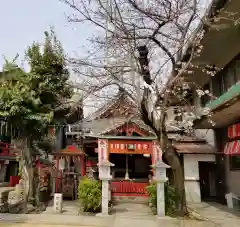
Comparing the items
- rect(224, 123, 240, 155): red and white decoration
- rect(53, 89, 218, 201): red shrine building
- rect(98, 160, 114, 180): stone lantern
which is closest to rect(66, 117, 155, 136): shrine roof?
rect(53, 89, 218, 201): red shrine building

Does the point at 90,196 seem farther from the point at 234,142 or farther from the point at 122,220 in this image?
the point at 234,142

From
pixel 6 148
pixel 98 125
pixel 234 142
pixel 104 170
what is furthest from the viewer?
pixel 6 148

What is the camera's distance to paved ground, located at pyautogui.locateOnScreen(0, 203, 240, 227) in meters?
9.59

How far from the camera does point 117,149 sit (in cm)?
1598

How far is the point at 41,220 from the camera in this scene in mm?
10172

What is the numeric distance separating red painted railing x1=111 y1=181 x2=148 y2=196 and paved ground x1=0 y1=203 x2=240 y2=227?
474 cm

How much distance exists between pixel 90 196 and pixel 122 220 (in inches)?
74.6

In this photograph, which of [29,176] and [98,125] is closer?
[29,176]

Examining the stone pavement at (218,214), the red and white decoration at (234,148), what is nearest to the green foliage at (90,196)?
the stone pavement at (218,214)

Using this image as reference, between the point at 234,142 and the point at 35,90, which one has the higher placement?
the point at 35,90

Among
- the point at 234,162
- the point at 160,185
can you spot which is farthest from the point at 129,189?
the point at 234,162

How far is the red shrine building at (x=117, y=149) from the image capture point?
1545cm

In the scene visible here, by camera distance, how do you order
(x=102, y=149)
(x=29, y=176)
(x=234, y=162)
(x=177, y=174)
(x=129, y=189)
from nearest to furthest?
(x=177, y=174) < (x=234, y=162) < (x=29, y=176) < (x=102, y=149) < (x=129, y=189)

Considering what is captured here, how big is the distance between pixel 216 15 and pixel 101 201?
8.37 metres
